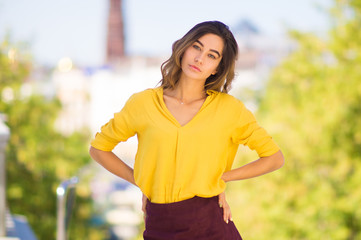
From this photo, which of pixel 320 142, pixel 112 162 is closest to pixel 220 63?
pixel 112 162

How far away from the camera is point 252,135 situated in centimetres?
200

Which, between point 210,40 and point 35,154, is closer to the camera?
point 210,40

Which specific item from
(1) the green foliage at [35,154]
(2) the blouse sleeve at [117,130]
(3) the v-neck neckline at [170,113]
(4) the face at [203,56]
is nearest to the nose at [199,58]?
(4) the face at [203,56]

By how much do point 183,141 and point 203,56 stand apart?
0.31 metres

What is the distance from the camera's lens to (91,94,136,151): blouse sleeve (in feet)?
6.55

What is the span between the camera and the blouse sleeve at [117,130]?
200cm

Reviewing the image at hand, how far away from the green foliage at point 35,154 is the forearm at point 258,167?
1396 centimetres

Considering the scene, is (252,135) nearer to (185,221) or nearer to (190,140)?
(190,140)

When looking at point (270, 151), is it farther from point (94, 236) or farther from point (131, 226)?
point (131, 226)

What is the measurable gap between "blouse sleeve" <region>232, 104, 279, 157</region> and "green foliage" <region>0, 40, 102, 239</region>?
14031 millimetres

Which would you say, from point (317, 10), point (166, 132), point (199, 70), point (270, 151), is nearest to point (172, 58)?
point (199, 70)

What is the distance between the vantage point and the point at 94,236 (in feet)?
54.4

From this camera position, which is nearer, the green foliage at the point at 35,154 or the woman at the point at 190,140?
the woman at the point at 190,140

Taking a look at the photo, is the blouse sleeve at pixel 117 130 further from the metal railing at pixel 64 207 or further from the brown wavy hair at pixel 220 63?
the metal railing at pixel 64 207
